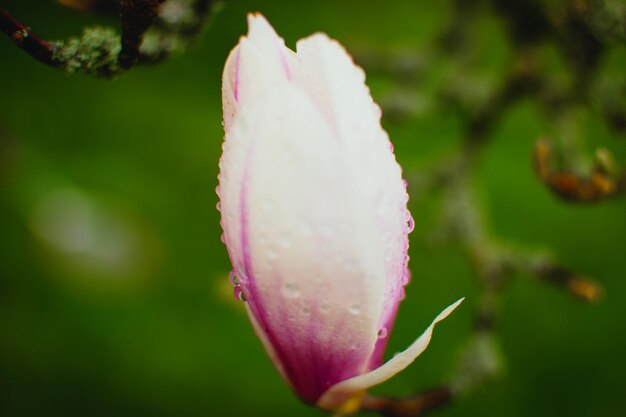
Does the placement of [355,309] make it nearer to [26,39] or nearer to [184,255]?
[26,39]

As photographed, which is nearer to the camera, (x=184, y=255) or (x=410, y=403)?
(x=410, y=403)

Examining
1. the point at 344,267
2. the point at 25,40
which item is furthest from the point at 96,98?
the point at 344,267

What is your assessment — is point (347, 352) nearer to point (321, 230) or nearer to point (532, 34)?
point (321, 230)

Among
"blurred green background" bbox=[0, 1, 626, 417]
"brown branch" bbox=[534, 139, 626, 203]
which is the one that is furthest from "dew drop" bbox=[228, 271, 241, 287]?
"blurred green background" bbox=[0, 1, 626, 417]

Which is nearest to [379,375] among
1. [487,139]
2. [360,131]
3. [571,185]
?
[360,131]

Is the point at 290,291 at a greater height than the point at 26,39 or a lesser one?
lesser

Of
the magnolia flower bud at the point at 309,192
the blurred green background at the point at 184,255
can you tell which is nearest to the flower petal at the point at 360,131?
the magnolia flower bud at the point at 309,192
